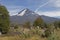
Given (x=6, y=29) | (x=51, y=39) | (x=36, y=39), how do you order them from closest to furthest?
1. (x=51, y=39)
2. (x=36, y=39)
3. (x=6, y=29)

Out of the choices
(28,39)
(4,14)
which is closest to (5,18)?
(4,14)

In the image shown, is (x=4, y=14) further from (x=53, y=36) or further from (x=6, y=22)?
(x=53, y=36)

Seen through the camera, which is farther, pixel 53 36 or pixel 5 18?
pixel 5 18

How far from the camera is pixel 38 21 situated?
88.9 meters

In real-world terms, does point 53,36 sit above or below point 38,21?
above

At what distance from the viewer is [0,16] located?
2589 inches

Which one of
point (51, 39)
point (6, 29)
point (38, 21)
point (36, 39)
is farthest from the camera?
point (38, 21)

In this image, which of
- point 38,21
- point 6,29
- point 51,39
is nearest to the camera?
point 51,39

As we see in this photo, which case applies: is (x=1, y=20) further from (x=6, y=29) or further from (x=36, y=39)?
(x=36, y=39)

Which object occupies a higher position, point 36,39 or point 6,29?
point 36,39

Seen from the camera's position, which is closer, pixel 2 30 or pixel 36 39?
pixel 36 39

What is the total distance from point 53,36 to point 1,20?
49.2 metres

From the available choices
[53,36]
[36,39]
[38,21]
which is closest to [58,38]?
[53,36]

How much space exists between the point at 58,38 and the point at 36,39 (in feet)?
7.15
